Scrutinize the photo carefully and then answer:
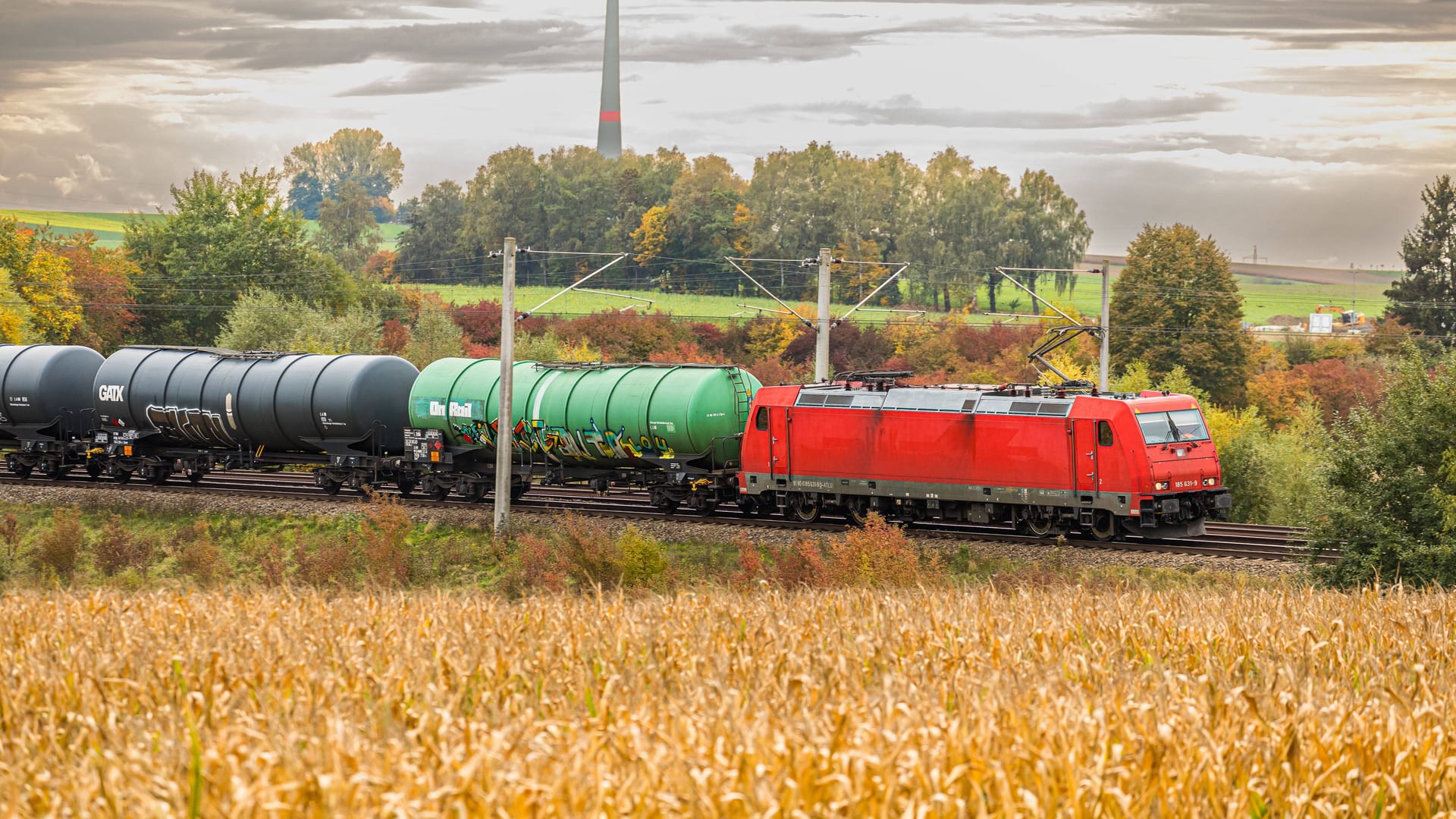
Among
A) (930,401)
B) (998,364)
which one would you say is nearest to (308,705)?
(930,401)

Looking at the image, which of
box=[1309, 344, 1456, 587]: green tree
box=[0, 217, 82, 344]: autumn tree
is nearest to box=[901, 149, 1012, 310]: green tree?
box=[0, 217, 82, 344]: autumn tree

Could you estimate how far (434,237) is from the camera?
127250 mm

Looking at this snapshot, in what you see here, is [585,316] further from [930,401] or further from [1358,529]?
[1358,529]

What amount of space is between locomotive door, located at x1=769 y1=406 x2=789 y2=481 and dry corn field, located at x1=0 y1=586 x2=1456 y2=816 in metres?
19.0

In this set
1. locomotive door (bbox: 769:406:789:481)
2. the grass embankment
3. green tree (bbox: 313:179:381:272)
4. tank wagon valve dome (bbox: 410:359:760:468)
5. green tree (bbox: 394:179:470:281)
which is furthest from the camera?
green tree (bbox: 313:179:381:272)

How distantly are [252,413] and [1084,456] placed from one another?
23.1m

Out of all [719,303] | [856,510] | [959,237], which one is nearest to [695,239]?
[719,303]

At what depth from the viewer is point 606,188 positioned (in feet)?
405

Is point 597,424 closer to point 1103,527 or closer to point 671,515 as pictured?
point 671,515

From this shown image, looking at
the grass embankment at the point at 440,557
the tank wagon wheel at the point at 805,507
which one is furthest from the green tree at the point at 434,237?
the tank wagon wheel at the point at 805,507

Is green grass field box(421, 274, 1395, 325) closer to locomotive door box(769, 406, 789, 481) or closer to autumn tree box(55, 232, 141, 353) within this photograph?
autumn tree box(55, 232, 141, 353)

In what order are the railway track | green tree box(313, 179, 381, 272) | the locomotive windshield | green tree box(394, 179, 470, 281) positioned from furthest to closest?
green tree box(313, 179, 381, 272) < green tree box(394, 179, 470, 281) < the railway track < the locomotive windshield

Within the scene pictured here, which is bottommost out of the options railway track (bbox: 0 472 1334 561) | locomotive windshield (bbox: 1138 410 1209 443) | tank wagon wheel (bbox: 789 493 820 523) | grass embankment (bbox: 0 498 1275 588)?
grass embankment (bbox: 0 498 1275 588)

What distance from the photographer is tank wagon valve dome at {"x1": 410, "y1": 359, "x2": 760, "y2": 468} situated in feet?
110
